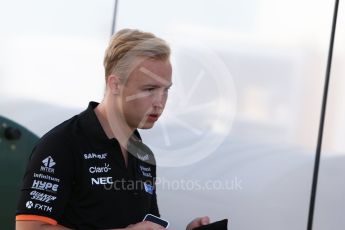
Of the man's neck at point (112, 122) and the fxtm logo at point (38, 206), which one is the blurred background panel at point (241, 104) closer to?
the man's neck at point (112, 122)

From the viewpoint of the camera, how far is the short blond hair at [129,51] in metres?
1.52

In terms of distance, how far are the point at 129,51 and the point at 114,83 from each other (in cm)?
9

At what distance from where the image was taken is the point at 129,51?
60.0 inches

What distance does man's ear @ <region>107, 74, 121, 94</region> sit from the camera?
5.00 feet

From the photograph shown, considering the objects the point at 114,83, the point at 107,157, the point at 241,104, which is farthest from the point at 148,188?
the point at 241,104

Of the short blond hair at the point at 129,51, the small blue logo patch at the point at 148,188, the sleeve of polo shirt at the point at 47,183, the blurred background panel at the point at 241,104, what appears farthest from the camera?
the blurred background panel at the point at 241,104

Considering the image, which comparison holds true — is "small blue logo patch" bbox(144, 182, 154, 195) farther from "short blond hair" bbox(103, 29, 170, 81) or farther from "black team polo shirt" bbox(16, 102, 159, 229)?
"short blond hair" bbox(103, 29, 170, 81)

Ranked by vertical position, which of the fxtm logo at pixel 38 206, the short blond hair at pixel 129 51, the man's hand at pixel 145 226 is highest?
the short blond hair at pixel 129 51

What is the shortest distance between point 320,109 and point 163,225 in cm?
65

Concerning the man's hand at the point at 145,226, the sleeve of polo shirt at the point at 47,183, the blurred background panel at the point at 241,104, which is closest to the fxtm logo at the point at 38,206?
the sleeve of polo shirt at the point at 47,183

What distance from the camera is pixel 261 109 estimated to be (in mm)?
1928

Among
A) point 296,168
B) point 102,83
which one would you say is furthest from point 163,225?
point 102,83

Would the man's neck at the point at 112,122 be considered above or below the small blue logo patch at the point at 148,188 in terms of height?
above

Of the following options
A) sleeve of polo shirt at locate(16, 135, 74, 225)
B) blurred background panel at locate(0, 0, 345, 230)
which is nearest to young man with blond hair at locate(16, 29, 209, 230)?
sleeve of polo shirt at locate(16, 135, 74, 225)
